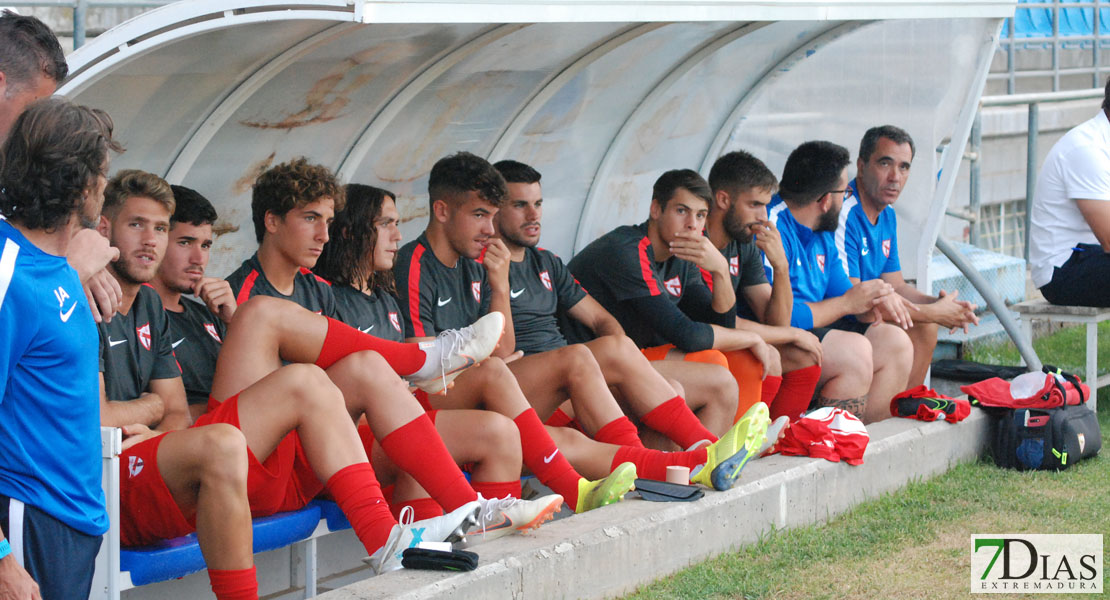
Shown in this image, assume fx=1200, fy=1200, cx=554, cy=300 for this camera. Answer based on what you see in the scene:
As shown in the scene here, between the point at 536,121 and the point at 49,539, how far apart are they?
3226 millimetres

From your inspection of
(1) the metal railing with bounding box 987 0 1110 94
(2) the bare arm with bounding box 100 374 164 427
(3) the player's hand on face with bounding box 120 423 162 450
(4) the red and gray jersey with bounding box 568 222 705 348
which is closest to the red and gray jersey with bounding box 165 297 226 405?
(2) the bare arm with bounding box 100 374 164 427

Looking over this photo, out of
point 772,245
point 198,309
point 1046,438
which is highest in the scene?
point 772,245

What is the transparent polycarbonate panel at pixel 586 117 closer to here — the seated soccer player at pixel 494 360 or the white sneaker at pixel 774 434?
the seated soccer player at pixel 494 360

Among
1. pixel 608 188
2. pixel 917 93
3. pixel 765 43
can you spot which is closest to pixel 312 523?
pixel 608 188

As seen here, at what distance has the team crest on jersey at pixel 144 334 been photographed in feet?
10.1

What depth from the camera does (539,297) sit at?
4.39m

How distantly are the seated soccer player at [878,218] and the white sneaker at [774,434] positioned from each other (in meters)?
1.30

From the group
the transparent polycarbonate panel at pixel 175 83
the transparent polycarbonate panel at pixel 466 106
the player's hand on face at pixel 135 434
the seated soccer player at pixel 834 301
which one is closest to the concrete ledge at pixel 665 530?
the seated soccer player at pixel 834 301

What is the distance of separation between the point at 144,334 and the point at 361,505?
29.7 inches

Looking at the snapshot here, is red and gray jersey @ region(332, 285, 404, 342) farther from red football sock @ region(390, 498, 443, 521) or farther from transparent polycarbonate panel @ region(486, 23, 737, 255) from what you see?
transparent polycarbonate panel @ region(486, 23, 737, 255)

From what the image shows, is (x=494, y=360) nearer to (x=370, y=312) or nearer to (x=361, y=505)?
(x=370, y=312)

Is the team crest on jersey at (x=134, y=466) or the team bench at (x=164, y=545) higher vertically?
the team crest on jersey at (x=134, y=466)

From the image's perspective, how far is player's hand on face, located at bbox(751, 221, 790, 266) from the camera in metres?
4.68

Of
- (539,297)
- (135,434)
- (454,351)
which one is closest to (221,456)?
(135,434)
